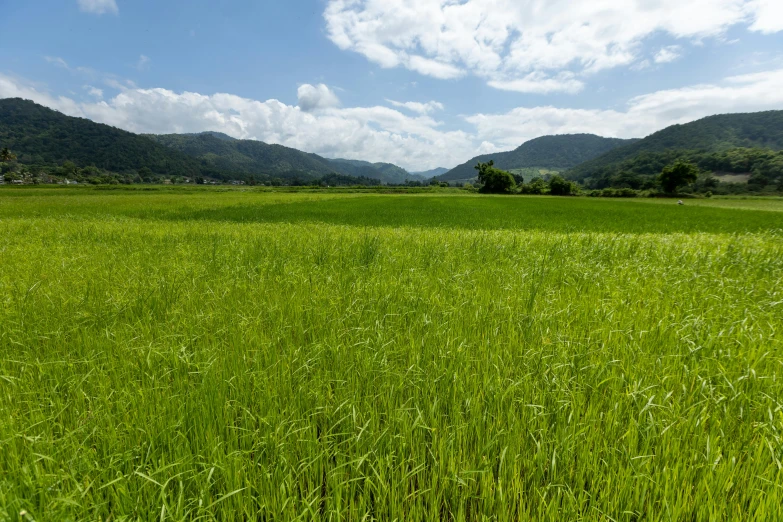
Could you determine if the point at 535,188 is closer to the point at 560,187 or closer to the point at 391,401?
the point at 560,187

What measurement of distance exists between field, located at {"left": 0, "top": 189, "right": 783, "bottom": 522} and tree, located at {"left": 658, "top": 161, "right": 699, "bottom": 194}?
110897 mm

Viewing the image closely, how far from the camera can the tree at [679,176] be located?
277 feet

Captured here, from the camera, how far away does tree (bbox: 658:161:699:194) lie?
84375mm

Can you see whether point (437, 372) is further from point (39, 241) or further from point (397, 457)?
point (39, 241)

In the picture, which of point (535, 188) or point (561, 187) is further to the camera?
point (535, 188)

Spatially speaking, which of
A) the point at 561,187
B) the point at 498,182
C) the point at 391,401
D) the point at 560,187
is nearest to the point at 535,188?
the point at 560,187

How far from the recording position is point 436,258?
7.70 metres

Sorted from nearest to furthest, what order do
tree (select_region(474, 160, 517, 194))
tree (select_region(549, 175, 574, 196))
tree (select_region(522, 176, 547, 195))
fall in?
tree (select_region(549, 175, 574, 196)), tree (select_region(522, 176, 547, 195)), tree (select_region(474, 160, 517, 194))

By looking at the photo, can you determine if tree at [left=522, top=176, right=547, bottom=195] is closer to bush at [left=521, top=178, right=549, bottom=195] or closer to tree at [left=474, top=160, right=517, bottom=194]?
bush at [left=521, top=178, right=549, bottom=195]

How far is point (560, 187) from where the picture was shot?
107000 mm

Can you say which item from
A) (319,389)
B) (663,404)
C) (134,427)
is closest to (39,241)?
(134,427)

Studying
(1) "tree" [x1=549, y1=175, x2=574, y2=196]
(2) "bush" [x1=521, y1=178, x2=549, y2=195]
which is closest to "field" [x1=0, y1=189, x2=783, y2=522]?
(1) "tree" [x1=549, y1=175, x2=574, y2=196]

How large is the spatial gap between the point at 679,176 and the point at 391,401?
11805 centimetres

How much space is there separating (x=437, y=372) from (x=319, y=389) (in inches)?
43.2
